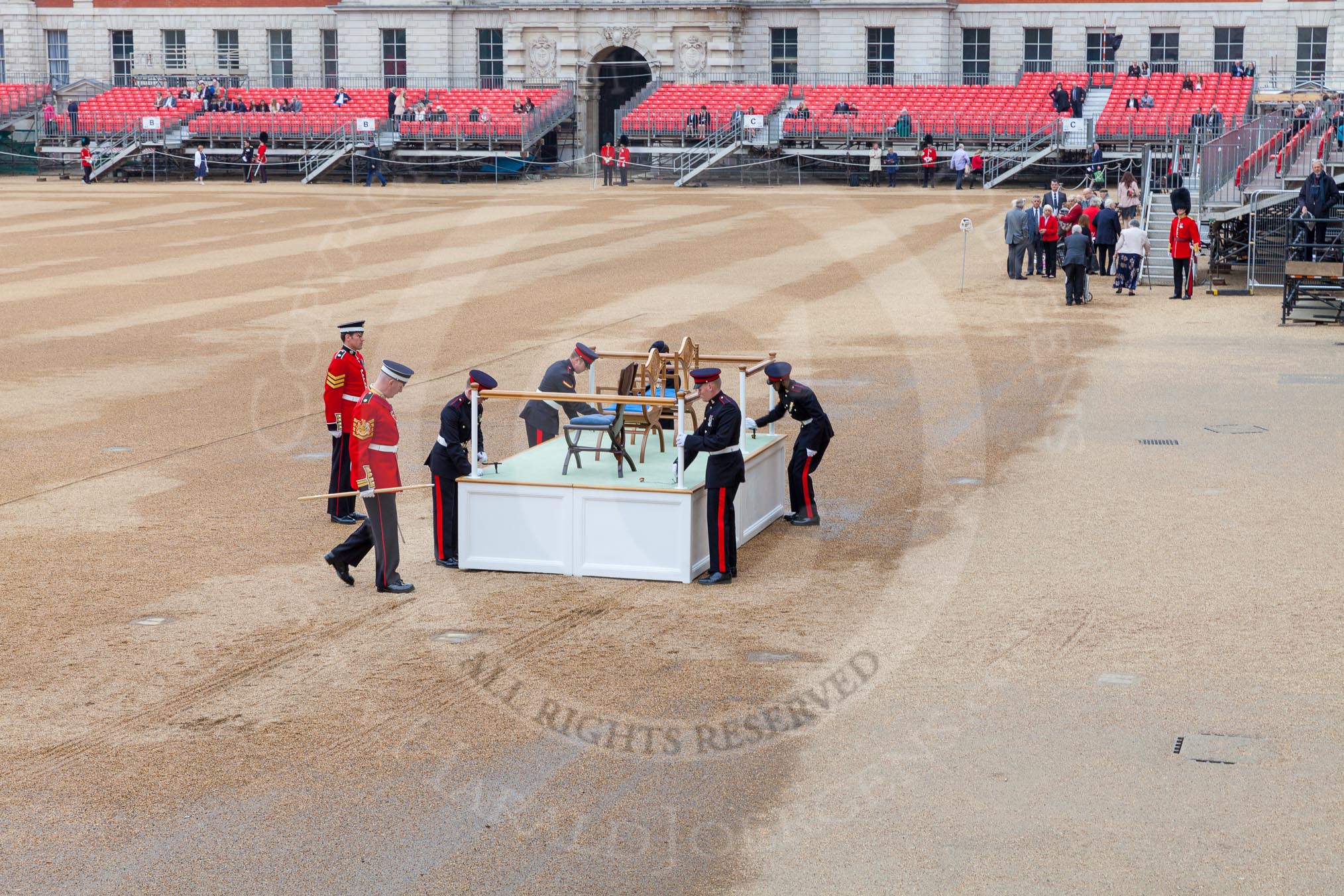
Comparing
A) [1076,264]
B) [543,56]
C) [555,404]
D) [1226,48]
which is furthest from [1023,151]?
[555,404]

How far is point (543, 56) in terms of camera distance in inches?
2709

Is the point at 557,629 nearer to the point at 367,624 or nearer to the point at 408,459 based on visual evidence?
the point at 367,624

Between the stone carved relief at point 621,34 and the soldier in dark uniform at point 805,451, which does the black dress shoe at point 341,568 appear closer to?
the soldier in dark uniform at point 805,451

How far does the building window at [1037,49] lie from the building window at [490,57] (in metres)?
22.0

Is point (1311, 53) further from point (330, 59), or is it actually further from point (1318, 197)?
point (330, 59)

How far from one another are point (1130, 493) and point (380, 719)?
8.04 meters

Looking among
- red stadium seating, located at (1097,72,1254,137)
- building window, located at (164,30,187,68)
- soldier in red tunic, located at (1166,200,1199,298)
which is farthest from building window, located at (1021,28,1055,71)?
soldier in red tunic, located at (1166,200,1199,298)

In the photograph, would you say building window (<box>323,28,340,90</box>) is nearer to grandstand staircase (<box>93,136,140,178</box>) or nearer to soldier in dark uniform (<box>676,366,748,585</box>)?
grandstand staircase (<box>93,136,140,178</box>)

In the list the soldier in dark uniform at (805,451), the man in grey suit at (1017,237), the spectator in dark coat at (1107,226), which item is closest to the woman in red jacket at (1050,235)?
the man in grey suit at (1017,237)

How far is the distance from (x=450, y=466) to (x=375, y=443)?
3.17 feet

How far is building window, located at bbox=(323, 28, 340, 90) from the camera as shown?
72188 millimetres

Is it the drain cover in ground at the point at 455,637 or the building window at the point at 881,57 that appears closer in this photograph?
the drain cover in ground at the point at 455,637

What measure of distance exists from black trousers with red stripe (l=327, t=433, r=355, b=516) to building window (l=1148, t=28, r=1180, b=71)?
57.3 m

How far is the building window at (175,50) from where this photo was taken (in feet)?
242
